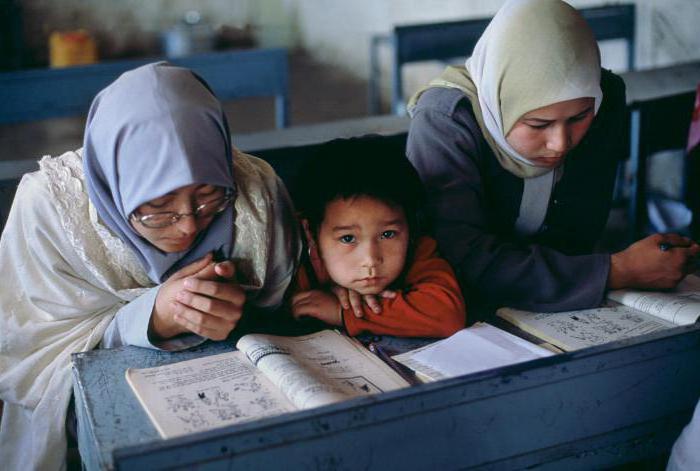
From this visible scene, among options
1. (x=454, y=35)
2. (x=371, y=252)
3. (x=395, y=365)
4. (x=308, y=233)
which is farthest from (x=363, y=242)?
(x=454, y=35)

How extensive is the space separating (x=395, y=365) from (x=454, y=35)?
3030 mm

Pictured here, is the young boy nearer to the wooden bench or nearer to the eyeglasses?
the eyeglasses

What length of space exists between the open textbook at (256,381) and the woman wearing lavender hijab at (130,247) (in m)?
0.09

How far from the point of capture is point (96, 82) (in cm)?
409

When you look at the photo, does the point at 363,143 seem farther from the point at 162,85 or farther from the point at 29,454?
the point at 29,454

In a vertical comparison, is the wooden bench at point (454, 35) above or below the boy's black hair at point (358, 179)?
above

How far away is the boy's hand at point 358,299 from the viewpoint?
5.19 feet

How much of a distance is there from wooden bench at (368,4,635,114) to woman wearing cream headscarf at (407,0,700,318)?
2.19 m

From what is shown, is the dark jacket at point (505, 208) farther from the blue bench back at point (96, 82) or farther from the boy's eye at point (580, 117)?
the blue bench back at point (96, 82)

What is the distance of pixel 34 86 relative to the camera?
3.89m

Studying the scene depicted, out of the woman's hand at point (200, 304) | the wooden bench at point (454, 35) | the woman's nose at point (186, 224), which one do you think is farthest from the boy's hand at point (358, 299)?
the wooden bench at point (454, 35)

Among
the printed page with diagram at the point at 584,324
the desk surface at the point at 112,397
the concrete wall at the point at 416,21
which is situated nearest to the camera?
the desk surface at the point at 112,397

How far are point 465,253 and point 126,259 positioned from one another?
68cm

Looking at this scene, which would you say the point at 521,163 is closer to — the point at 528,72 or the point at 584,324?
the point at 528,72
